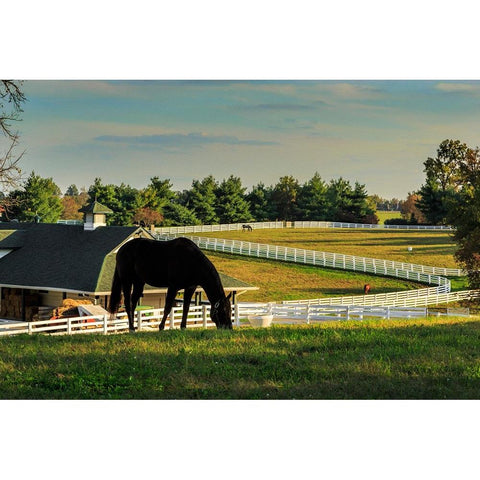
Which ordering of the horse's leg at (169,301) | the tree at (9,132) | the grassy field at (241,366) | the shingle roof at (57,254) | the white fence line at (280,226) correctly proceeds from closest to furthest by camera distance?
the grassy field at (241,366)
the tree at (9,132)
the horse's leg at (169,301)
the shingle roof at (57,254)
the white fence line at (280,226)

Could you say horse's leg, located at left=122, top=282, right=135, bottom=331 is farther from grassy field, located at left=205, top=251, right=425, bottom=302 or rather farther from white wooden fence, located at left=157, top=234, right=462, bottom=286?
white wooden fence, located at left=157, top=234, right=462, bottom=286

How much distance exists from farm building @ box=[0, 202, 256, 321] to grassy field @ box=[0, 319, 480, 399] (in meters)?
5.29

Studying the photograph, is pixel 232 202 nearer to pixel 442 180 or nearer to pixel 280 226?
pixel 280 226

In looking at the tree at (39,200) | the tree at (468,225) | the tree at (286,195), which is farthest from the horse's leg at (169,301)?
the tree at (468,225)

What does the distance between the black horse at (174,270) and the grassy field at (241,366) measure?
0.80 meters

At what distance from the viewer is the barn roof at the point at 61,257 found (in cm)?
2006

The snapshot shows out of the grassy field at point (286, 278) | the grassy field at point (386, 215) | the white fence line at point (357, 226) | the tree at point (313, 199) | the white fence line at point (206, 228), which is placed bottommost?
the grassy field at point (286, 278)

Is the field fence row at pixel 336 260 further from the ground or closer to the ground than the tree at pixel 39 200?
closer to the ground

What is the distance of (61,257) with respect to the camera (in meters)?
21.5

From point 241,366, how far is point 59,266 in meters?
10.4

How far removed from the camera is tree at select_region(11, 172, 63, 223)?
18.1 metres

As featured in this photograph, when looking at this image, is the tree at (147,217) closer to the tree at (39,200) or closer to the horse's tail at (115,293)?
the tree at (39,200)

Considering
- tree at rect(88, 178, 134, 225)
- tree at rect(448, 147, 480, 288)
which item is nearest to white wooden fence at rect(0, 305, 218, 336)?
tree at rect(88, 178, 134, 225)

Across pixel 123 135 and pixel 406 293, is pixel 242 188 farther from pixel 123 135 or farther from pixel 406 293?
pixel 406 293
